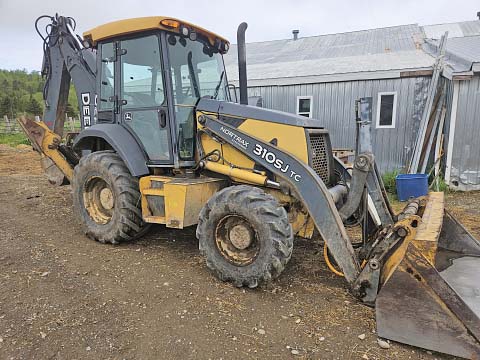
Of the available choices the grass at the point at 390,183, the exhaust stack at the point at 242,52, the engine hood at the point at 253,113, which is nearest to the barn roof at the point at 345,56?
the grass at the point at 390,183

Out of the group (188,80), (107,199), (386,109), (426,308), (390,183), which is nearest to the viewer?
(426,308)

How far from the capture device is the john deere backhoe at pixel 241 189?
2625 millimetres

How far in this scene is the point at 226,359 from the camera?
245cm

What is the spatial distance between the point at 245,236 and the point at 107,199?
2184mm

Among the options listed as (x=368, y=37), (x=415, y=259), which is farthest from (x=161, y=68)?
(x=368, y=37)

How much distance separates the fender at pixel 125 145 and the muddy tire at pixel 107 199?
19cm

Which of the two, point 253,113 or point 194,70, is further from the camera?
point 194,70

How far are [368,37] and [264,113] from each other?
12138 millimetres

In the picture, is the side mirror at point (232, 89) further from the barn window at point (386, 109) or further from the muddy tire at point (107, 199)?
the barn window at point (386, 109)

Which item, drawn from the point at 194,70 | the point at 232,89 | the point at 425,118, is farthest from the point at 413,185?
the point at 194,70

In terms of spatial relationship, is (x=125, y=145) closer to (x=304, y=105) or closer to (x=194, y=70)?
(x=194, y=70)

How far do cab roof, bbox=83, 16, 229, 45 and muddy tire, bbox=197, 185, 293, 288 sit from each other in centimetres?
201

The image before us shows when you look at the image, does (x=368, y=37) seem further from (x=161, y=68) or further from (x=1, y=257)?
(x=1, y=257)

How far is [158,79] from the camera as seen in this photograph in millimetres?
4129
